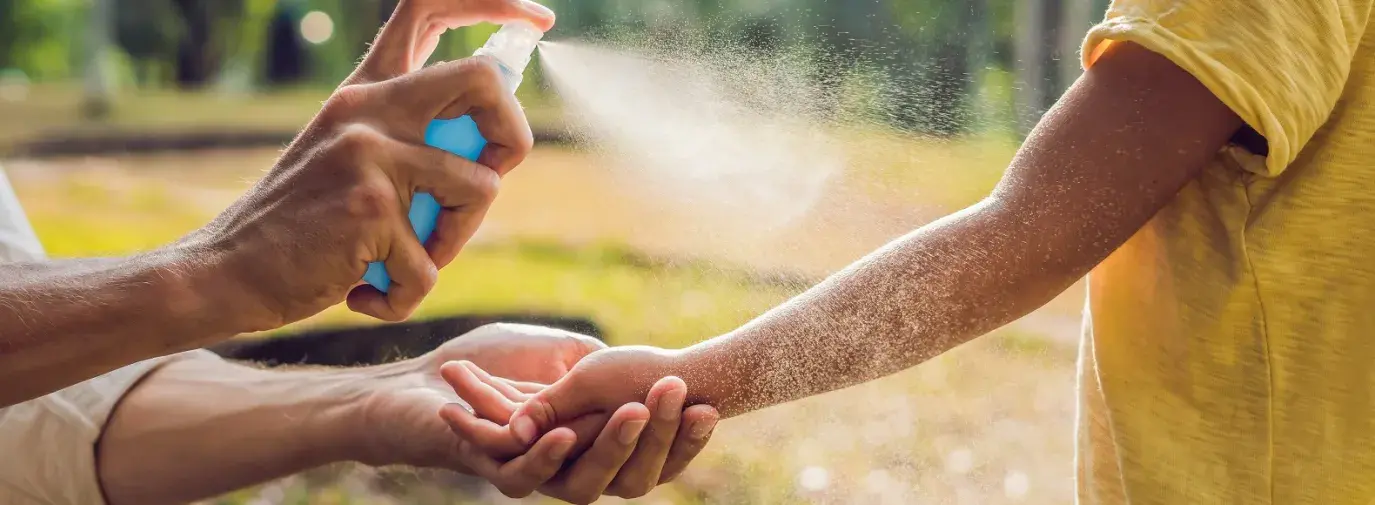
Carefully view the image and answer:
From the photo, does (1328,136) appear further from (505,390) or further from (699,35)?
(699,35)

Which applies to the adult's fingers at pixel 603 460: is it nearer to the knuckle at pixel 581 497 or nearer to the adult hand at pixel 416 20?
the knuckle at pixel 581 497

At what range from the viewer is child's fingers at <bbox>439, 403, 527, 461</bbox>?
1.21 meters

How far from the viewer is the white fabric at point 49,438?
142cm

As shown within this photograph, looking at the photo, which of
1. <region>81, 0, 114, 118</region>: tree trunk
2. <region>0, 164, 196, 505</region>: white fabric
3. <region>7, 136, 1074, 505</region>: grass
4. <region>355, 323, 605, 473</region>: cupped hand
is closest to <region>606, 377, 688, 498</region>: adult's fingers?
<region>355, 323, 605, 473</region>: cupped hand

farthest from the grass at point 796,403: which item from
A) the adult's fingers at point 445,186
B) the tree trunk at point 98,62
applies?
the tree trunk at point 98,62

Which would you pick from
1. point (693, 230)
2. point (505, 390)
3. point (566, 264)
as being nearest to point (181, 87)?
point (566, 264)

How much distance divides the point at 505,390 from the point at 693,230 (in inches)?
33.0

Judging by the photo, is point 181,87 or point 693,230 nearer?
point 693,230

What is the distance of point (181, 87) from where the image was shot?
21.8ft

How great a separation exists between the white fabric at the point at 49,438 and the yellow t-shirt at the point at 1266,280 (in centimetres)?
126

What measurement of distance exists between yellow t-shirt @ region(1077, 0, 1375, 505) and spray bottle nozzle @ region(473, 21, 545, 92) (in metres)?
0.53

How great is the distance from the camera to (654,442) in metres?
1.16

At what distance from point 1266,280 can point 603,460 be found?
2.12ft

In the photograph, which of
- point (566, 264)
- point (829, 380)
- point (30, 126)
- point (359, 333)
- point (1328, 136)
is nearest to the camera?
point (1328, 136)
